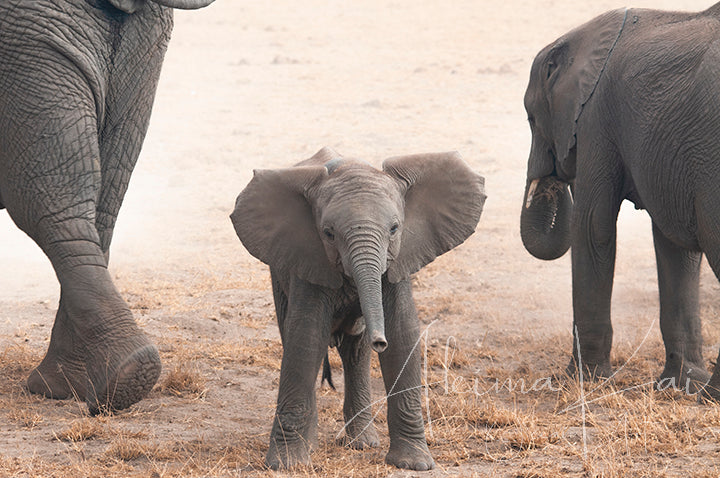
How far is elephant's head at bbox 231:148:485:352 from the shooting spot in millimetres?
4125

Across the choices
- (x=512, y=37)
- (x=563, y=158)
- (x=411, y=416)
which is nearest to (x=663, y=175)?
(x=563, y=158)

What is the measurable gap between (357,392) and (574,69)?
2.65 meters

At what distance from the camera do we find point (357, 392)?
195 inches

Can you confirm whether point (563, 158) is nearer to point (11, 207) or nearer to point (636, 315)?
point (636, 315)

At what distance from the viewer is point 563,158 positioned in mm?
6531

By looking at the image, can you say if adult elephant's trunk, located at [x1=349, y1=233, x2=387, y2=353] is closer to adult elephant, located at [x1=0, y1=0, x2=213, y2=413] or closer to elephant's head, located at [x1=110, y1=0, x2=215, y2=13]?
adult elephant, located at [x1=0, y1=0, x2=213, y2=413]

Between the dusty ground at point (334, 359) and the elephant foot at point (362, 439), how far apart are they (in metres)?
0.11

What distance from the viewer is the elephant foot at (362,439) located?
15.8ft

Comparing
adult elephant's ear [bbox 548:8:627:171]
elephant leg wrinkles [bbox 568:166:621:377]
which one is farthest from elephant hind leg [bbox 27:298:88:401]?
adult elephant's ear [bbox 548:8:627:171]

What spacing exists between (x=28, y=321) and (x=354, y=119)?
36.6ft

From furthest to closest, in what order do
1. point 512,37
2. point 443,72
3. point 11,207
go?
point 512,37, point 443,72, point 11,207

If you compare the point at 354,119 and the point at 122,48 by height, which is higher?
the point at 122,48

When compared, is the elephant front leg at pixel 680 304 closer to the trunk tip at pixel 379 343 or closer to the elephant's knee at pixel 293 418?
the elephant's knee at pixel 293 418

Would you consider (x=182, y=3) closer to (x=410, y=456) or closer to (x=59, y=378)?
(x=59, y=378)
